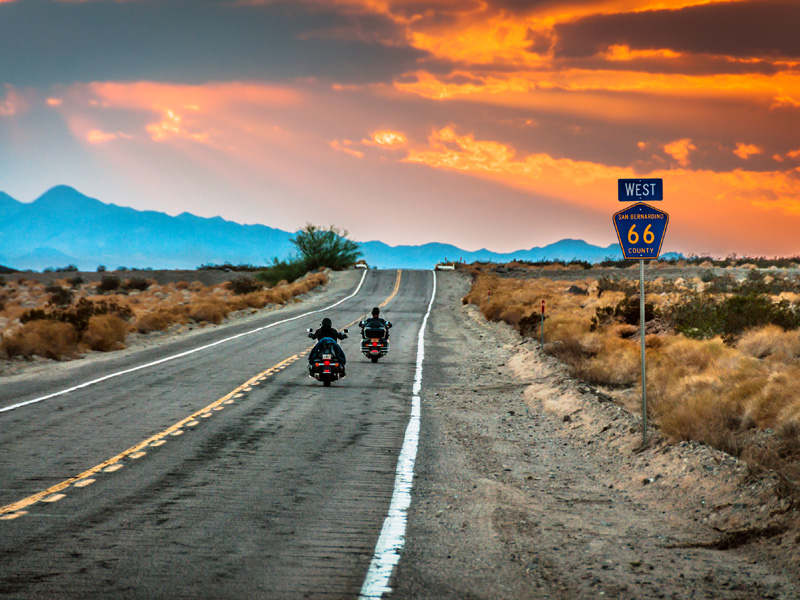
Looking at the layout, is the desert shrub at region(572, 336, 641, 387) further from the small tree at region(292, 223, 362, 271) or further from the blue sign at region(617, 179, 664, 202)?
the small tree at region(292, 223, 362, 271)

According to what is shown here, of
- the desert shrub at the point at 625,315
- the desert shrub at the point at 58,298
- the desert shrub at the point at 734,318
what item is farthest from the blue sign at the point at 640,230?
the desert shrub at the point at 58,298

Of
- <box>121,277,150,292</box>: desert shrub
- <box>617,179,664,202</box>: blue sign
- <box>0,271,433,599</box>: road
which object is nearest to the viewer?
<box>0,271,433,599</box>: road

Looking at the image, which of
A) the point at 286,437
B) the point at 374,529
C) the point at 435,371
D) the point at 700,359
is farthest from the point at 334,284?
the point at 374,529

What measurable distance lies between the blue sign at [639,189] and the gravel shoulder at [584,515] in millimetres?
3612

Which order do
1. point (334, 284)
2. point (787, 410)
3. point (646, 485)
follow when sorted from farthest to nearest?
point (334, 284) < point (787, 410) < point (646, 485)

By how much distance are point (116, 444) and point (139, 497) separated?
121 inches

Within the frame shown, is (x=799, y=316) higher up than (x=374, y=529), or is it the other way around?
(x=799, y=316)

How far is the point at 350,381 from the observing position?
1795 centimetres

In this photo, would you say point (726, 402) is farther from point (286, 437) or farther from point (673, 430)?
point (286, 437)

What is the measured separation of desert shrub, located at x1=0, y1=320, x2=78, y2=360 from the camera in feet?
72.8

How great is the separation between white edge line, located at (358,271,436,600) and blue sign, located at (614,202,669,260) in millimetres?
4435

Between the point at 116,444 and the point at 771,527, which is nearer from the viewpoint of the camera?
the point at 771,527

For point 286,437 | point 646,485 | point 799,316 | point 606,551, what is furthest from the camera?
point 799,316

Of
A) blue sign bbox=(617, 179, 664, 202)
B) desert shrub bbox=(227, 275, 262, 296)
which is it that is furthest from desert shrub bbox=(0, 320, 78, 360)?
desert shrub bbox=(227, 275, 262, 296)
